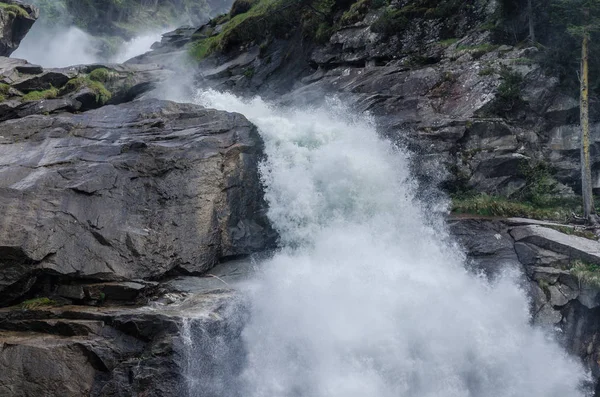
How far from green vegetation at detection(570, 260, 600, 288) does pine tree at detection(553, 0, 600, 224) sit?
226cm

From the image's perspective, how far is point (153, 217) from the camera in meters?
12.7

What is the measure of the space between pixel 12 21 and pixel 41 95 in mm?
12085

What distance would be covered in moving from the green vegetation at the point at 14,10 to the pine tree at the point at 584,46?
1130 inches

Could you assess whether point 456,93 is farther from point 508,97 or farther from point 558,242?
point 558,242

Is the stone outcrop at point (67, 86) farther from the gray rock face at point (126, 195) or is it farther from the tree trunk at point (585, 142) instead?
the tree trunk at point (585, 142)

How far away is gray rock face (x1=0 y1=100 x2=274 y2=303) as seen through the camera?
36.6ft

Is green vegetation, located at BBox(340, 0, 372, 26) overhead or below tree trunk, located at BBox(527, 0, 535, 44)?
overhead

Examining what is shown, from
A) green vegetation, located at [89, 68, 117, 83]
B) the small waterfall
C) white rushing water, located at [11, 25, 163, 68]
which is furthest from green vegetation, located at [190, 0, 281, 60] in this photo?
white rushing water, located at [11, 25, 163, 68]

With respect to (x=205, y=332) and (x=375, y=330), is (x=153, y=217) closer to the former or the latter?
(x=205, y=332)

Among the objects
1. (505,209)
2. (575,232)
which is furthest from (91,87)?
(575,232)

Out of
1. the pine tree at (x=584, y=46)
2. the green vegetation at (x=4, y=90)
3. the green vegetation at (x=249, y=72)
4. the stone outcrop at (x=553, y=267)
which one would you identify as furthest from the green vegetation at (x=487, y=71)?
the green vegetation at (x=4, y=90)

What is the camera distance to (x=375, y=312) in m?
11.0

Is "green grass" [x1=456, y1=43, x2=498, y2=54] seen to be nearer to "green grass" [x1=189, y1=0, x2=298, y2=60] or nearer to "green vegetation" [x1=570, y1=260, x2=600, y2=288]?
"green vegetation" [x1=570, y1=260, x2=600, y2=288]

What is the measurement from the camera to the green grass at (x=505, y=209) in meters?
14.0
